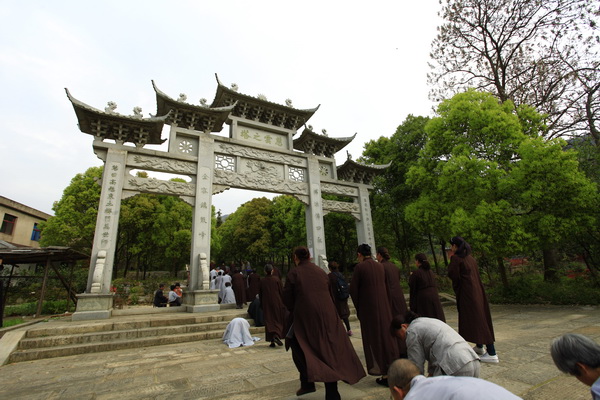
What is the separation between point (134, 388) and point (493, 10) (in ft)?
52.6

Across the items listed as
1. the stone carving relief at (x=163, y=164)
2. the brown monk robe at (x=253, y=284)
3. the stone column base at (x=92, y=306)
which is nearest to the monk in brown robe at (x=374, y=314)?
the brown monk robe at (x=253, y=284)

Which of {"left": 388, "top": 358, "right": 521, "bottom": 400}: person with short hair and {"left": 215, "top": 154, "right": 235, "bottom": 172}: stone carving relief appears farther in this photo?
{"left": 215, "top": 154, "right": 235, "bottom": 172}: stone carving relief

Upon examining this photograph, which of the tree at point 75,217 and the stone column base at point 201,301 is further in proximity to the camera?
the tree at point 75,217

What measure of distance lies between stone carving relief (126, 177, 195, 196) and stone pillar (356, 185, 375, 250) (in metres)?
7.26

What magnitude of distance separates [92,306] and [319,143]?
987cm

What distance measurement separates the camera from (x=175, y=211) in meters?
21.8

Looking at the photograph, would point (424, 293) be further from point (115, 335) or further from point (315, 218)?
point (315, 218)

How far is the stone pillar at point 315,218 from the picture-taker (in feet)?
38.4

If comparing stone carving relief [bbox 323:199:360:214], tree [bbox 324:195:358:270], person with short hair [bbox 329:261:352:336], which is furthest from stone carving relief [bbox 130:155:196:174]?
tree [bbox 324:195:358:270]

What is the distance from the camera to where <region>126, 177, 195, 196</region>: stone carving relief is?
30.5ft

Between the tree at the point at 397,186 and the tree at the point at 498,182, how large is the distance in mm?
4150

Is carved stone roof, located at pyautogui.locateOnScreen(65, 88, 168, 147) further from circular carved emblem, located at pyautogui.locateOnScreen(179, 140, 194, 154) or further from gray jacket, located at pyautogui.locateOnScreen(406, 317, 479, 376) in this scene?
gray jacket, located at pyautogui.locateOnScreen(406, 317, 479, 376)

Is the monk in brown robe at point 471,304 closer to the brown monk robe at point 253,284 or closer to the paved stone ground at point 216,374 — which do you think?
the paved stone ground at point 216,374

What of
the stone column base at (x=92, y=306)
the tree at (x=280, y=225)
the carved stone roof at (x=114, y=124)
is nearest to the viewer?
the stone column base at (x=92, y=306)
